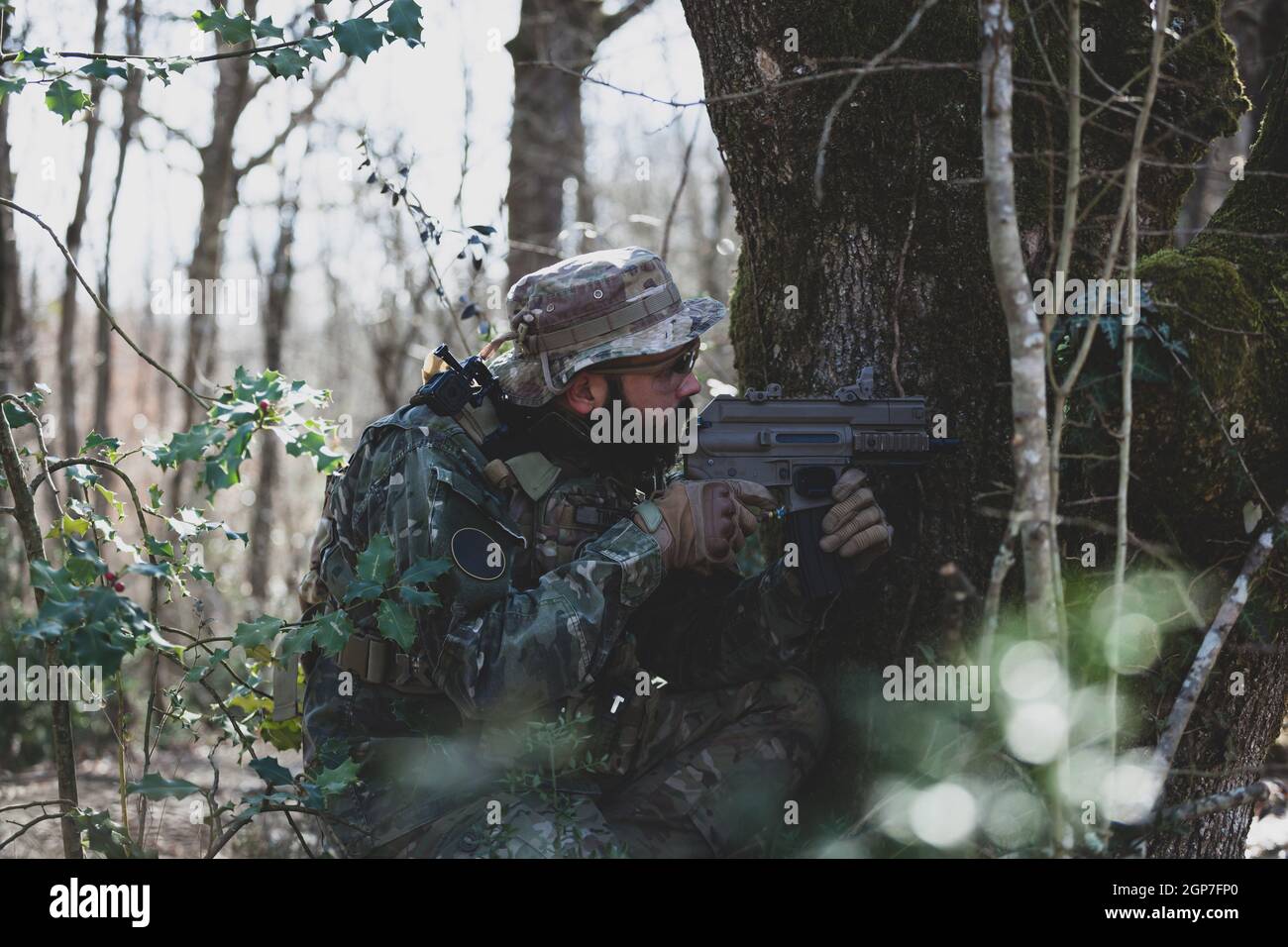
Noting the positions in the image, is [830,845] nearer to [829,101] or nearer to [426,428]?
[426,428]

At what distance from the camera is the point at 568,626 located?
3.38 metres

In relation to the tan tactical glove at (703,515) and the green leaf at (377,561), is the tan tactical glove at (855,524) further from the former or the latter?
the green leaf at (377,561)

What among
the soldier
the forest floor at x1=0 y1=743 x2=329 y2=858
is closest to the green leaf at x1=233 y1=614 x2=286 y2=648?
the soldier

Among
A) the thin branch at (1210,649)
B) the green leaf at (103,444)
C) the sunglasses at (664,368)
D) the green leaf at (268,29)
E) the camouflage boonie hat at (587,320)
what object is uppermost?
the green leaf at (268,29)

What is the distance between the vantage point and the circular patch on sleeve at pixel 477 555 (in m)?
3.37

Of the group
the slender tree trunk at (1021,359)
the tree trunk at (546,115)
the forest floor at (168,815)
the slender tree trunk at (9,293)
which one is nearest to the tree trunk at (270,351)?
the slender tree trunk at (9,293)

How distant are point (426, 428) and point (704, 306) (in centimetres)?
102

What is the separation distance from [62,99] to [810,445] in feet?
7.84

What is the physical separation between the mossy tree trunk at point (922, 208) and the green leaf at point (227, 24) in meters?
1.47

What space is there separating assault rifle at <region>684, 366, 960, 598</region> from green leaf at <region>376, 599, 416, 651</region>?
3.52 ft

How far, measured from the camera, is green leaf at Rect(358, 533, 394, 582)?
10.4 feet
